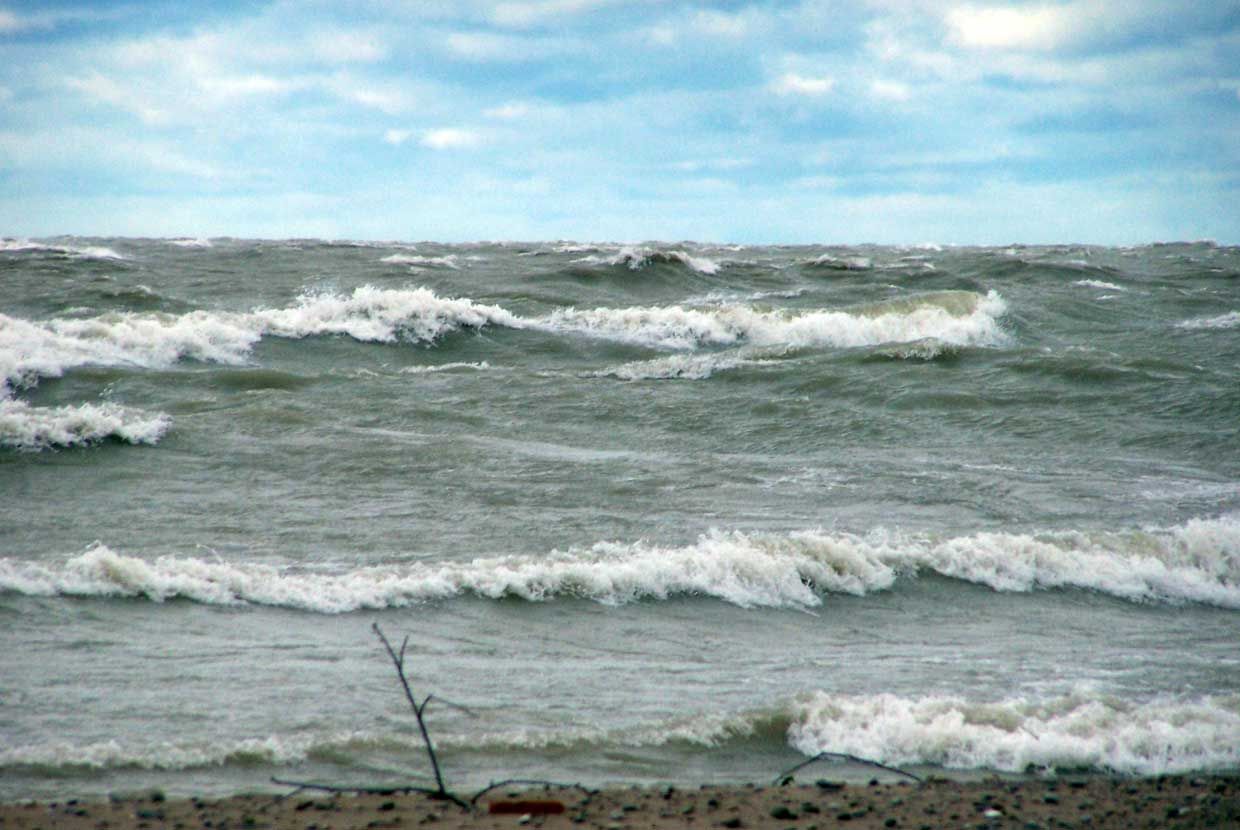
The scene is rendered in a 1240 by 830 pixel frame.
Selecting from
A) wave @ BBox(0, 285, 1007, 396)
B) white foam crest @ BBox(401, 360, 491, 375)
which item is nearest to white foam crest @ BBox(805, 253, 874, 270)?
wave @ BBox(0, 285, 1007, 396)

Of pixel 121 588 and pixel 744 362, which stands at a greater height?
pixel 744 362

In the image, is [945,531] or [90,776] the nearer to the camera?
[90,776]

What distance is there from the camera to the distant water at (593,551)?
16.6 ft

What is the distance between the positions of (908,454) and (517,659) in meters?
6.73

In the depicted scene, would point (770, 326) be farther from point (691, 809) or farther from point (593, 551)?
point (691, 809)

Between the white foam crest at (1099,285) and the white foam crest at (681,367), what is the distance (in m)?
14.9

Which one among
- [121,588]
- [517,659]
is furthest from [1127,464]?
[121,588]

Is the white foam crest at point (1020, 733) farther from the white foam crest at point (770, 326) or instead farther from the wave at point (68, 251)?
the wave at point (68, 251)

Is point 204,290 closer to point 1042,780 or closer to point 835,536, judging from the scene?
point 835,536

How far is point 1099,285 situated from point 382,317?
18.8m

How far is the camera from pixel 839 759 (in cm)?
504

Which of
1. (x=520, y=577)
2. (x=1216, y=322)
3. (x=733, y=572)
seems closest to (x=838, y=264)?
(x=1216, y=322)

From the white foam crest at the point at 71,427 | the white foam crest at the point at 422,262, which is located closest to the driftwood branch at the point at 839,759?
the white foam crest at the point at 71,427

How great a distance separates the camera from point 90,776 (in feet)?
14.4
